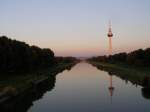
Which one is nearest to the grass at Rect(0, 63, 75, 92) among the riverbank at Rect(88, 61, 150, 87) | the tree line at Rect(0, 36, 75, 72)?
the tree line at Rect(0, 36, 75, 72)

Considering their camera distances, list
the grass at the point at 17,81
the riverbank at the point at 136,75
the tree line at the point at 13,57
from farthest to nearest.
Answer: the tree line at the point at 13,57, the riverbank at the point at 136,75, the grass at the point at 17,81

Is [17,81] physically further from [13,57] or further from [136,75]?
[136,75]

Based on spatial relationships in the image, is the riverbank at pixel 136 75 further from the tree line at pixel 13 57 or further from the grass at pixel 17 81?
the tree line at pixel 13 57

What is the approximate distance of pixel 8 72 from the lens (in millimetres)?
52312

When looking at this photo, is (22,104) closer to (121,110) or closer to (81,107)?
(81,107)

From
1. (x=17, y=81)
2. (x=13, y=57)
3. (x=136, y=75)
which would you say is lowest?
(x=17, y=81)

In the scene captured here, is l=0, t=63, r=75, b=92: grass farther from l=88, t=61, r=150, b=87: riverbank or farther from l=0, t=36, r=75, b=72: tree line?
l=88, t=61, r=150, b=87: riverbank

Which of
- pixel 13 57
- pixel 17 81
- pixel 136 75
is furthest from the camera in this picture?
pixel 136 75

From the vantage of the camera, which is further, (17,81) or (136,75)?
(136,75)

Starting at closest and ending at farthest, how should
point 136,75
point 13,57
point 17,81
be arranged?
1. point 17,81
2. point 13,57
3. point 136,75

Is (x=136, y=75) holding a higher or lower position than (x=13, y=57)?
lower

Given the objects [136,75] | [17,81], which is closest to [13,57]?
[17,81]

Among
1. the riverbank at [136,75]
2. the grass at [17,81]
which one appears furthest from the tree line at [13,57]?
the riverbank at [136,75]

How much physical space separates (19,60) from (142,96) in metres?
27.5
